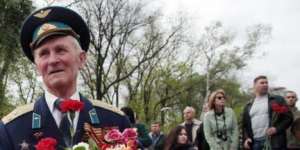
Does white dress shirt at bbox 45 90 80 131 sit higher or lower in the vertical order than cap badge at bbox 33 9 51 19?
lower

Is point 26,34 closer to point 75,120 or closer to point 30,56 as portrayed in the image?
point 30,56

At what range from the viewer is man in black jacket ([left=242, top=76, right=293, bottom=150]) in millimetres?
7504

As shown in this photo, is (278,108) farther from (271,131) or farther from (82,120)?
(82,120)

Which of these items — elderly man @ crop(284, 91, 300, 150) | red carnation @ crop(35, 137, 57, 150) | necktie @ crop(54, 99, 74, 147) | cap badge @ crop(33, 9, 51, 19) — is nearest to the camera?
red carnation @ crop(35, 137, 57, 150)

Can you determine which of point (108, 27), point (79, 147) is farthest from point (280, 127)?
point (108, 27)

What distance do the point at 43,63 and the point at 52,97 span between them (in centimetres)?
16

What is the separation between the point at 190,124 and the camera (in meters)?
9.08

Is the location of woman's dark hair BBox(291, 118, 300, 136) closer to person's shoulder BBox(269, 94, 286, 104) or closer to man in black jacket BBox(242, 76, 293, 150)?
man in black jacket BBox(242, 76, 293, 150)

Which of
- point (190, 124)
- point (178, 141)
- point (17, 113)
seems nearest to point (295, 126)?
point (178, 141)

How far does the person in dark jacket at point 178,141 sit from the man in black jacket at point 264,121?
78 centimetres

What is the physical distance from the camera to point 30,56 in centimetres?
274

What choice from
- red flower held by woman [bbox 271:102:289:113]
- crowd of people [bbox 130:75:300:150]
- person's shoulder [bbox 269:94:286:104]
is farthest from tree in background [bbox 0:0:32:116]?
red flower held by woman [bbox 271:102:289:113]

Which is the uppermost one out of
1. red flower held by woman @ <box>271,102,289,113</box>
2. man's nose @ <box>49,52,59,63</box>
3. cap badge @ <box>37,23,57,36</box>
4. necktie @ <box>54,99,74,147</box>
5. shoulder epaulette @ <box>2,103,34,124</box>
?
cap badge @ <box>37,23,57,36</box>

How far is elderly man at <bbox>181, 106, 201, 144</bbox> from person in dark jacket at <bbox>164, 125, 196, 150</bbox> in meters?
0.82
